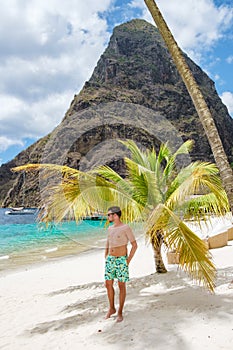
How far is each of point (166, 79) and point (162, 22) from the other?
14105 cm

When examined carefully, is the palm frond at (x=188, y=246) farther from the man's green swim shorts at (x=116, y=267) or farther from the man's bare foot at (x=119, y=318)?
the man's bare foot at (x=119, y=318)

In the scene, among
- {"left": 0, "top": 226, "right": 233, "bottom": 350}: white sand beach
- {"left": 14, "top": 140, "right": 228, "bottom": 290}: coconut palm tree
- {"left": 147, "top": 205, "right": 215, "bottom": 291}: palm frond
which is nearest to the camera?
{"left": 0, "top": 226, "right": 233, "bottom": 350}: white sand beach

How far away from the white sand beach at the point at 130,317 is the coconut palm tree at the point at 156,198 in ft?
1.66

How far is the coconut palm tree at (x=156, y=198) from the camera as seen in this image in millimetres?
4715

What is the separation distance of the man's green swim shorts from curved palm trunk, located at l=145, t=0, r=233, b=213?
2010mm

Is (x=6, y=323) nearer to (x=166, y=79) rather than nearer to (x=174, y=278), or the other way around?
(x=174, y=278)

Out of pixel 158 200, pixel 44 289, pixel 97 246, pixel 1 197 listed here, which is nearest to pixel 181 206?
pixel 158 200

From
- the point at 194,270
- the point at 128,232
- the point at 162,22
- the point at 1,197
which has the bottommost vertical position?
the point at 194,270

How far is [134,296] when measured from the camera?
231 inches

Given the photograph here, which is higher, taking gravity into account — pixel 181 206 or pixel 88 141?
pixel 88 141

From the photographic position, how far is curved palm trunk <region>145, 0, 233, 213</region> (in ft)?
16.8

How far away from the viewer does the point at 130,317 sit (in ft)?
14.6

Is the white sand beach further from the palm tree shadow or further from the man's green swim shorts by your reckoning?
the man's green swim shorts

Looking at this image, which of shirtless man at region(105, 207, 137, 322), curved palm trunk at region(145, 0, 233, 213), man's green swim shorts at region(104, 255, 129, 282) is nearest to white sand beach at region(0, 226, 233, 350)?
shirtless man at region(105, 207, 137, 322)
